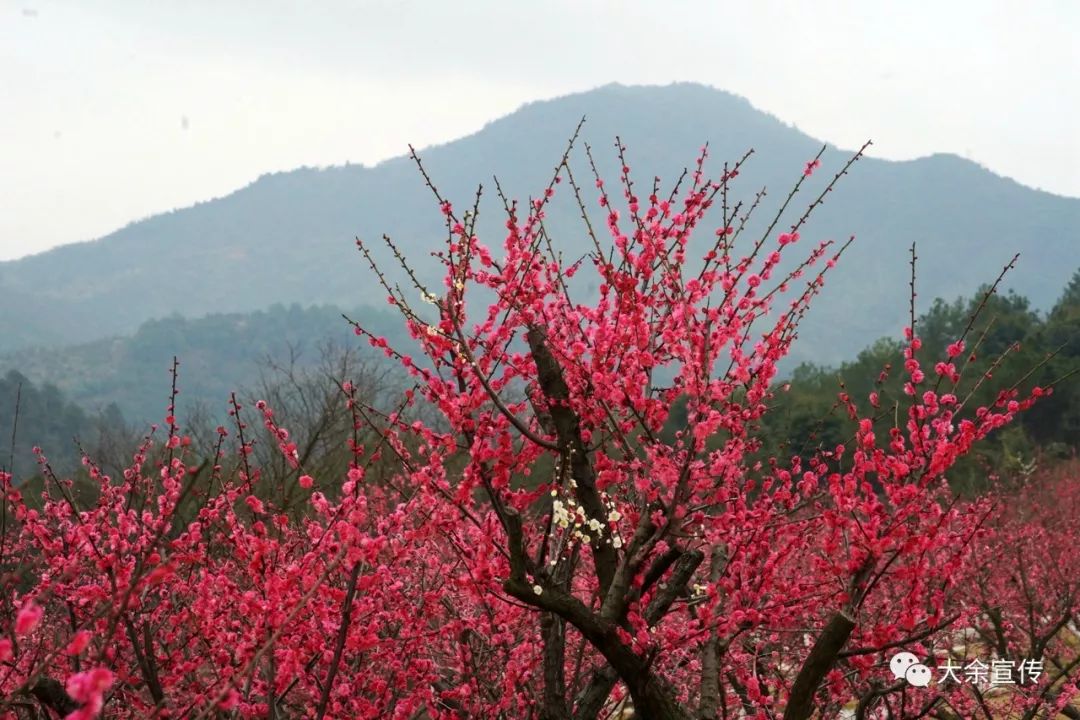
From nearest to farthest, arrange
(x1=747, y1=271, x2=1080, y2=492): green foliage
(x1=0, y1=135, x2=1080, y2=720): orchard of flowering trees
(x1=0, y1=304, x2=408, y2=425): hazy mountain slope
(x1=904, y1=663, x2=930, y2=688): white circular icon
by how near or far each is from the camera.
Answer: (x1=0, y1=135, x2=1080, y2=720): orchard of flowering trees, (x1=904, y1=663, x2=930, y2=688): white circular icon, (x1=747, y1=271, x2=1080, y2=492): green foliage, (x1=0, y1=304, x2=408, y2=425): hazy mountain slope

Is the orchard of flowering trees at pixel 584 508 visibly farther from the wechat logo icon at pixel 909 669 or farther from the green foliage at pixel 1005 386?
the green foliage at pixel 1005 386

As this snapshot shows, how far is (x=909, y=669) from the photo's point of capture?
18.8 ft

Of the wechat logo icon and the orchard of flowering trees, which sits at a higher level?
the orchard of flowering trees

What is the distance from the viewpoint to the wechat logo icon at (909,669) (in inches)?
225

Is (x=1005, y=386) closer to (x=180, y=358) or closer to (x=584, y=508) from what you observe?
(x=584, y=508)

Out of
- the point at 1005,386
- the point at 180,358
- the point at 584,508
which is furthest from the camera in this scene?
the point at 180,358

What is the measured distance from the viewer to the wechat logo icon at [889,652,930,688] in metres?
5.71

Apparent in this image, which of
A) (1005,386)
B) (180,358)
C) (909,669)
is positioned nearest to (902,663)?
Result: (909,669)

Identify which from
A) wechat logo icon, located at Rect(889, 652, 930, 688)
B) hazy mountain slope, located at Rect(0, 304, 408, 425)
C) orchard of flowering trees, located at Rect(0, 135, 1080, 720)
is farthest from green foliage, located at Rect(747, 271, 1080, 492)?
hazy mountain slope, located at Rect(0, 304, 408, 425)

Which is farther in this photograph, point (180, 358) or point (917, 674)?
point (180, 358)

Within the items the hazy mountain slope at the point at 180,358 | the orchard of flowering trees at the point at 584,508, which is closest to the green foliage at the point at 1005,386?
the orchard of flowering trees at the point at 584,508

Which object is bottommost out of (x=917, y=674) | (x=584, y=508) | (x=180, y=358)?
(x=180, y=358)

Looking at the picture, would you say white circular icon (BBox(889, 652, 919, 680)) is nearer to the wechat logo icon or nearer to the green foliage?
the wechat logo icon

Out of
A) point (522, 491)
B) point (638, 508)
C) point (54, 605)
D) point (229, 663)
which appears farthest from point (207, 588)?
point (54, 605)
